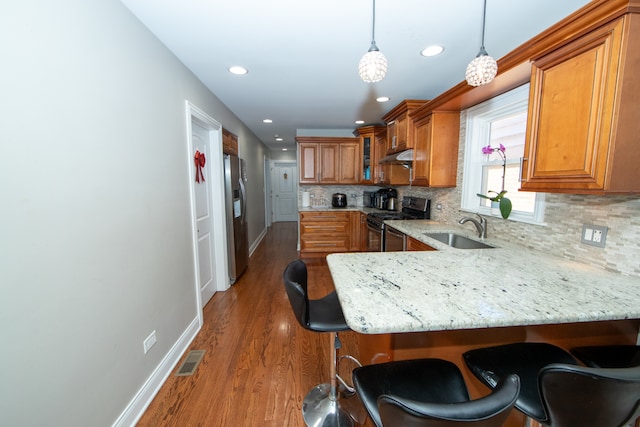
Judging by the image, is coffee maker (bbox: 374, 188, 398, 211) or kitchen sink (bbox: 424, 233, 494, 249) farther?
coffee maker (bbox: 374, 188, 398, 211)

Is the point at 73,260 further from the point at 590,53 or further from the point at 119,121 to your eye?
the point at 590,53

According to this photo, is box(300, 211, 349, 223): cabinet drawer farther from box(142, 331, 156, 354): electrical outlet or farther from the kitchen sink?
box(142, 331, 156, 354): electrical outlet

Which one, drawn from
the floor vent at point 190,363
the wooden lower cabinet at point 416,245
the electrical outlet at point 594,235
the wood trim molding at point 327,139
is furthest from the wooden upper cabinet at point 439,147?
the floor vent at point 190,363

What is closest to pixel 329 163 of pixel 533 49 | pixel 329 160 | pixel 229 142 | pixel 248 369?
pixel 329 160

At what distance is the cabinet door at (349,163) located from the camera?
4750mm

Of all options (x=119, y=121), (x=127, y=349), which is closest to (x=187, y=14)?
(x=119, y=121)

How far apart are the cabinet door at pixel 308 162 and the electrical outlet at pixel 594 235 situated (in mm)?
3710

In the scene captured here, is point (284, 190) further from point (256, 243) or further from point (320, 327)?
point (320, 327)

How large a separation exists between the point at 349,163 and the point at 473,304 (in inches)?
158

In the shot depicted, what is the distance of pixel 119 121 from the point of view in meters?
1.42

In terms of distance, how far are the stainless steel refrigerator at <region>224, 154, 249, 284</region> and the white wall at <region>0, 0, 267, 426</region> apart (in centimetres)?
134

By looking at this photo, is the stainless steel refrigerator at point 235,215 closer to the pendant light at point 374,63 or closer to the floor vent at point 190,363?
the floor vent at point 190,363

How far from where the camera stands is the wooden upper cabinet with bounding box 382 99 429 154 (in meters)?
2.99

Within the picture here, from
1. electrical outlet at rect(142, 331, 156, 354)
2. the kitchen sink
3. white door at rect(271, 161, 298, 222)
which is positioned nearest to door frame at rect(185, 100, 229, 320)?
electrical outlet at rect(142, 331, 156, 354)
